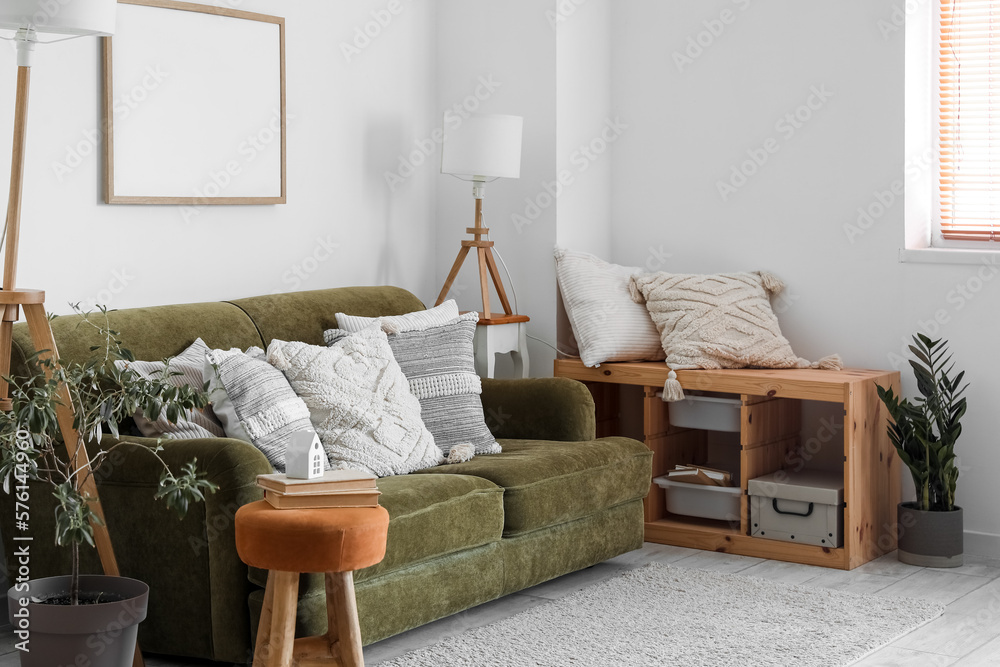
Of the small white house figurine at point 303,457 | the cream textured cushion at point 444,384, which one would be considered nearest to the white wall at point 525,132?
the cream textured cushion at point 444,384

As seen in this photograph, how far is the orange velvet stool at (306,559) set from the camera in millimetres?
2562

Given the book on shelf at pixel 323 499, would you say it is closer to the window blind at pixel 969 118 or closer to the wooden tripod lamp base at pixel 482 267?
the wooden tripod lamp base at pixel 482 267

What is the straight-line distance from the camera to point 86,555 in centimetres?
296

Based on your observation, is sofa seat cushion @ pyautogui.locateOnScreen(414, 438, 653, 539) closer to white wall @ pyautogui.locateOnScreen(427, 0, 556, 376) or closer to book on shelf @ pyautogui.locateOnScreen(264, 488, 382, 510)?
book on shelf @ pyautogui.locateOnScreen(264, 488, 382, 510)

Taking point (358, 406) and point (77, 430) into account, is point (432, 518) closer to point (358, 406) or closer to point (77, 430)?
point (358, 406)

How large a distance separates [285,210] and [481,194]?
2.43 ft

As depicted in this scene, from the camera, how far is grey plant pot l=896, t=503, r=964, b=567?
388cm

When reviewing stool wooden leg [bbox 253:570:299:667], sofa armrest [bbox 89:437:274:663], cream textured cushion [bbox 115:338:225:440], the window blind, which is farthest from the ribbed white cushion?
the window blind

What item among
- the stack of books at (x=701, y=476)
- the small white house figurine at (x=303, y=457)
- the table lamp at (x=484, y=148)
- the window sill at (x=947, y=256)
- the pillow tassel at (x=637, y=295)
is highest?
the table lamp at (x=484, y=148)

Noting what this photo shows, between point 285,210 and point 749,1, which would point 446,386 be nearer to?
point 285,210

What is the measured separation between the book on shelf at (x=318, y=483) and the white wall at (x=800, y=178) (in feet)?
7.37

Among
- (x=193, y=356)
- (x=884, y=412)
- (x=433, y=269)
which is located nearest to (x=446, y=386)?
(x=193, y=356)

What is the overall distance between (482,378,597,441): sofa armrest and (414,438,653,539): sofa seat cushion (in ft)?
0.26

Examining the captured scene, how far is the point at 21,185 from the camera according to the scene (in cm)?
272
